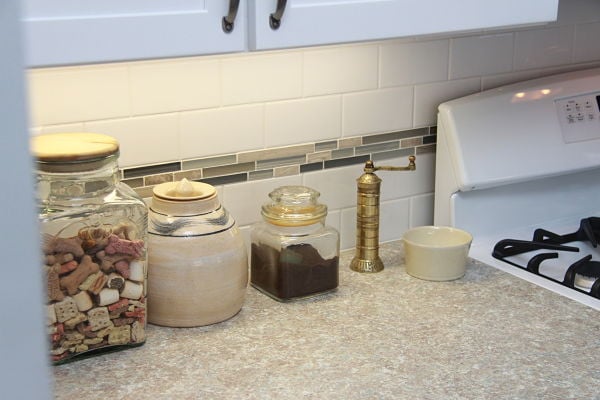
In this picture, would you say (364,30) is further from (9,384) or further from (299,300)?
(9,384)

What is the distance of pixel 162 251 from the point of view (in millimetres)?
1356

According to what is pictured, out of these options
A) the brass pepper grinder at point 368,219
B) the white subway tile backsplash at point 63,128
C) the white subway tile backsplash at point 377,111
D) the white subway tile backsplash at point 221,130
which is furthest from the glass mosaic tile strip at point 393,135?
the white subway tile backsplash at point 63,128

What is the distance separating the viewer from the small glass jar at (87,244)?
1.22m

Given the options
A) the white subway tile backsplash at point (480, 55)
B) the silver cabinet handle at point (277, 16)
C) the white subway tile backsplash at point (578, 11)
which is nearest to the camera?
the silver cabinet handle at point (277, 16)

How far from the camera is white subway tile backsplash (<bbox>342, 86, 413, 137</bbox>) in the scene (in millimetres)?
1710

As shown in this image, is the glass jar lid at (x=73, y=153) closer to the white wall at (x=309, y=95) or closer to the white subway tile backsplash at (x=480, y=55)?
the white wall at (x=309, y=95)

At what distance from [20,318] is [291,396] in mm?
845

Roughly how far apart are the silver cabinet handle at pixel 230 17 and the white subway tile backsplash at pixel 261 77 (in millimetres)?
383

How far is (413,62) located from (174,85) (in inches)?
20.3

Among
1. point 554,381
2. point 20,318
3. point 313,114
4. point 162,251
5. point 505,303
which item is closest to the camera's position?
point 20,318

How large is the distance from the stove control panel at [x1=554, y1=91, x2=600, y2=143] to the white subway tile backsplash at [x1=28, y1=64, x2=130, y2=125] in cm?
90

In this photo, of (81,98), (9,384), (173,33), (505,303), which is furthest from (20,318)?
(505,303)

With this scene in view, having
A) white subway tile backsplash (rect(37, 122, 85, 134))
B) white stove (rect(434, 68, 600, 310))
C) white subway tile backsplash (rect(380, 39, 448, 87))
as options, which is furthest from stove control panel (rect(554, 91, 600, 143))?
white subway tile backsplash (rect(37, 122, 85, 134))

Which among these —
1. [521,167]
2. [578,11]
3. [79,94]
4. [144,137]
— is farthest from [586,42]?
[79,94]
